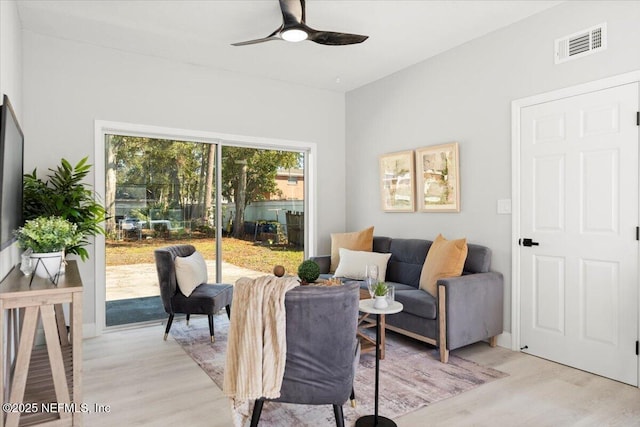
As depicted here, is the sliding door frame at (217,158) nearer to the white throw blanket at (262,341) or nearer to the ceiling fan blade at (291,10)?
the ceiling fan blade at (291,10)

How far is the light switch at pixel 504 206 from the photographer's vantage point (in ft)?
11.8

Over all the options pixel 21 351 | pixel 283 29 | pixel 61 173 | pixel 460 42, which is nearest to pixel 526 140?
pixel 460 42

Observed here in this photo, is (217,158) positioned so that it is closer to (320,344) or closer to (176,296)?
(176,296)

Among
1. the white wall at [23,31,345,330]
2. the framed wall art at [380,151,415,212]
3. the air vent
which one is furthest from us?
the framed wall art at [380,151,415,212]

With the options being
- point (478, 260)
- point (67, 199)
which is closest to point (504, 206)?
point (478, 260)

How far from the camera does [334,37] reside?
315 centimetres

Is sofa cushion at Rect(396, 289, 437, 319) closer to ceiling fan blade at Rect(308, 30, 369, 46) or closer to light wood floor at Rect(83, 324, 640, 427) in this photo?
light wood floor at Rect(83, 324, 640, 427)

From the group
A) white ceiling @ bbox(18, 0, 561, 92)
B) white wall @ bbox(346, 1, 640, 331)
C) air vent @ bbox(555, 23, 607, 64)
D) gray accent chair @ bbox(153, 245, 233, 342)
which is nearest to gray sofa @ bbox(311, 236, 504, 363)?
white wall @ bbox(346, 1, 640, 331)

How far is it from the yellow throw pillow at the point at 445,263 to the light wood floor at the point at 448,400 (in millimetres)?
646

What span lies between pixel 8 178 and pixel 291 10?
7.14 ft

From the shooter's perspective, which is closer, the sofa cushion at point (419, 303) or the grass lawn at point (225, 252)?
the sofa cushion at point (419, 303)

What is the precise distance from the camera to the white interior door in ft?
9.28

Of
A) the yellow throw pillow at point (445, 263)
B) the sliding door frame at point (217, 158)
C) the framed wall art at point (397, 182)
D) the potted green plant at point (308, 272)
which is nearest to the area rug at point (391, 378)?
the yellow throw pillow at point (445, 263)

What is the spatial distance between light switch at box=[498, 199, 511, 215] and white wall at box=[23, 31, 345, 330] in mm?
2403
